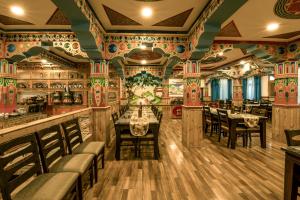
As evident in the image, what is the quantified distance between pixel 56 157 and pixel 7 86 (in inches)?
163

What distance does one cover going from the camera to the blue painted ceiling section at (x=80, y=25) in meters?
3.03

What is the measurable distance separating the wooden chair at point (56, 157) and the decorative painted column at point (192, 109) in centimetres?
319

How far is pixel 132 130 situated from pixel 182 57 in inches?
104

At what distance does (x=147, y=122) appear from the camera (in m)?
4.14

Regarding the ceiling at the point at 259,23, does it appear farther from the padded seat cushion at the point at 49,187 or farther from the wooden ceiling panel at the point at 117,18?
the padded seat cushion at the point at 49,187

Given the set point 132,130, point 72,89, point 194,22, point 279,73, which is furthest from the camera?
point 72,89

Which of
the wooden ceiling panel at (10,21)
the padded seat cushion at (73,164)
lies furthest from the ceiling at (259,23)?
the wooden ceiling panel at (10,21)

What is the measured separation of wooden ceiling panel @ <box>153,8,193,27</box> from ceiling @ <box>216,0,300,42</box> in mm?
948

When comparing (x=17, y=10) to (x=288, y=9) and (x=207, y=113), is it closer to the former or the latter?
(x=288, y=9)

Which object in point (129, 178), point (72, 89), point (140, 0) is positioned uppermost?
point (140, 0)

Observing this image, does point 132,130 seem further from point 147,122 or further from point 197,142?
point 197,142

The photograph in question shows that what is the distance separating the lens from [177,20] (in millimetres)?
4430

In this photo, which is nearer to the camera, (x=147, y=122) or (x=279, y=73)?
(x=147, y=122)

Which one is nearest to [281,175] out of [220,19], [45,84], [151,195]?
[151,195]
